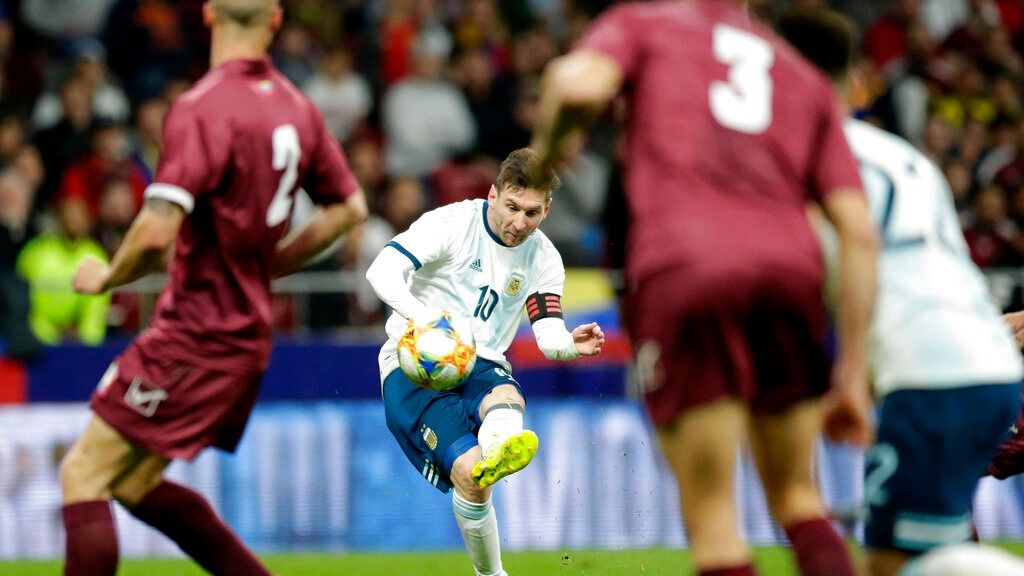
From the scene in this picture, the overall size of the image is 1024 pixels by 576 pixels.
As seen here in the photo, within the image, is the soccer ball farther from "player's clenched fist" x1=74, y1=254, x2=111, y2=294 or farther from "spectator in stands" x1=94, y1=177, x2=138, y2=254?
"spectator in stands" x1=94, y1=177, x2=138, y2=254

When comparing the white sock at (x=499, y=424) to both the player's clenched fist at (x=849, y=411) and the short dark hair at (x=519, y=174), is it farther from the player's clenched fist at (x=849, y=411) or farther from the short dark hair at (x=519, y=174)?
the player's clenched fist at (x=849, y=411)

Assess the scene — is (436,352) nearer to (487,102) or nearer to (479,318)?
(479,318)

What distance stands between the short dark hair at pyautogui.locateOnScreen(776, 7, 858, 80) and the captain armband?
9.13 ft

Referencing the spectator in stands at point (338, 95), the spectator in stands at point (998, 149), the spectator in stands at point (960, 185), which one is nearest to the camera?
the spectator in stands at point (960, 185)

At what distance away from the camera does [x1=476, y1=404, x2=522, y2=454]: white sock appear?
6906 mm

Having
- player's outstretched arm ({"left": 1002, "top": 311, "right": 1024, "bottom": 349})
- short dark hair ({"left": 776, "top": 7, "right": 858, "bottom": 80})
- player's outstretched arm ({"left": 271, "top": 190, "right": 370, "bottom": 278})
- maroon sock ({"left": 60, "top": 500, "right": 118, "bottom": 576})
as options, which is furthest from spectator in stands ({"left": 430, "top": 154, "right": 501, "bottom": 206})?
short dark hair ({"left": 776, "top": 7, "right": 858, "bottom": 80})

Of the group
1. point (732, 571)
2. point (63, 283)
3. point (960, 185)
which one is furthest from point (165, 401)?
point (960, 185)

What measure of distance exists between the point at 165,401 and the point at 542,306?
7.95ft

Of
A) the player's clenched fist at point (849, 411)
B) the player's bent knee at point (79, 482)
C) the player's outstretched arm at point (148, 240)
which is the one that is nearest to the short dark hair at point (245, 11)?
the player's outstretched arm at point (148, 240)

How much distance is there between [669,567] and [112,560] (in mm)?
4049

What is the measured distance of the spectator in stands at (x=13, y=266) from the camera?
12.4 meters

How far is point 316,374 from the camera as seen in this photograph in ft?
42.0

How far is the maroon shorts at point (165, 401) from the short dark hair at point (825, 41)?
92.2 inches

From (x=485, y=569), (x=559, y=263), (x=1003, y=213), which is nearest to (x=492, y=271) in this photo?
(x=559, y=263)
